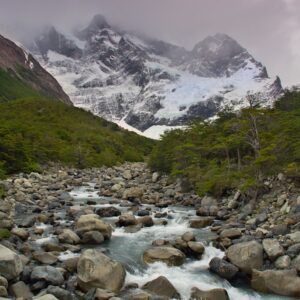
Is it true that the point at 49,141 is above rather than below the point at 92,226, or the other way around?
above

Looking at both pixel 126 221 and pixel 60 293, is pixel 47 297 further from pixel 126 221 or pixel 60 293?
pixel 126 221

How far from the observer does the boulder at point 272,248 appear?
15.1m

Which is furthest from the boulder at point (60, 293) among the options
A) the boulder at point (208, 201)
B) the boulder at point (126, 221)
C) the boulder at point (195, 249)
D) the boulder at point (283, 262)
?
the boulder at point (208, 201)

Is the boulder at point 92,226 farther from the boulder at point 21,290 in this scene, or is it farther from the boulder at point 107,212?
the boulder at point 21,290

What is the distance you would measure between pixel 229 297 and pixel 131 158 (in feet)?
241

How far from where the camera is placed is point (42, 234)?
61.9 ft

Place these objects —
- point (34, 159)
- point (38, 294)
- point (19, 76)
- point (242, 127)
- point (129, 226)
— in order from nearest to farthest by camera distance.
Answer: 1. point (38, 294)
2. point (129, 226)
3. point (242, 127)
4. point (34, 159)
5. point (19, 76)

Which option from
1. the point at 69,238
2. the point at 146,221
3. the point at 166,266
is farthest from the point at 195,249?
the point at 146,221

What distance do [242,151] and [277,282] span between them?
73.3 ft

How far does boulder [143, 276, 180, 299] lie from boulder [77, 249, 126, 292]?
2.91ft

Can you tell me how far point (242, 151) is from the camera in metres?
35.2

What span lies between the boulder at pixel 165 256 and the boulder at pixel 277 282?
2.73 meters

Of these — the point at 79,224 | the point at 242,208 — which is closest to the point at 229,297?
the point at 79,224

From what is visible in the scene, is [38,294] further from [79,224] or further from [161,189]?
[161,189]
